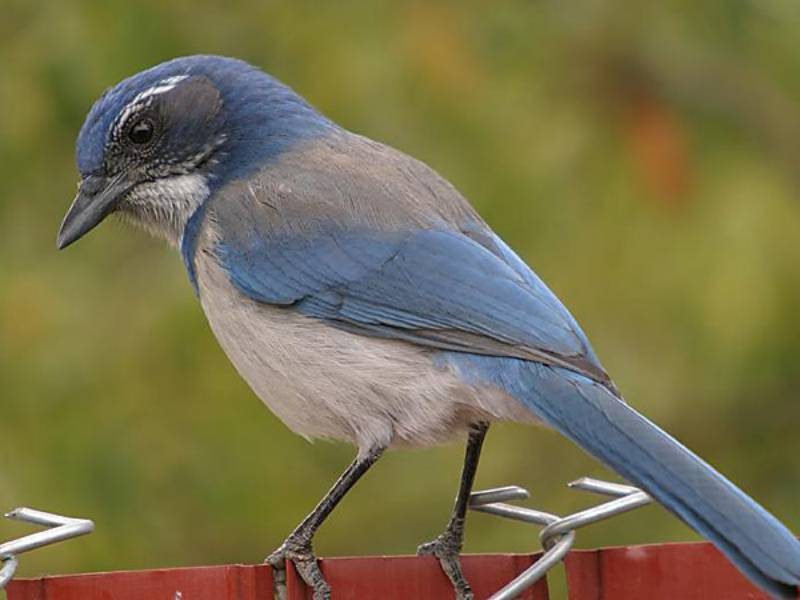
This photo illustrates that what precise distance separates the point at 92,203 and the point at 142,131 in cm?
25

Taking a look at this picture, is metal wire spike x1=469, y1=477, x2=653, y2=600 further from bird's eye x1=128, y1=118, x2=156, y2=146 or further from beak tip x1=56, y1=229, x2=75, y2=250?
bird's eye x1=128, y1=118, x2=156, y2=146

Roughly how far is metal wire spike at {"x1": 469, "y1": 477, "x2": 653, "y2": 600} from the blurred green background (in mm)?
2334

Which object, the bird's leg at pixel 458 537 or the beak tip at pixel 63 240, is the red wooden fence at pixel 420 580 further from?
the beak tip at pixel 63 240

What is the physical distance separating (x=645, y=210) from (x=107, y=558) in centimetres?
218

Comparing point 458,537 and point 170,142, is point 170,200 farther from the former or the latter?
point 458,537

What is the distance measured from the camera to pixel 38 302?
21.1 ft

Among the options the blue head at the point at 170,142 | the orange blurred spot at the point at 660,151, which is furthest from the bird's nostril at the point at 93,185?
the orange blurred spot at the point at 660,151

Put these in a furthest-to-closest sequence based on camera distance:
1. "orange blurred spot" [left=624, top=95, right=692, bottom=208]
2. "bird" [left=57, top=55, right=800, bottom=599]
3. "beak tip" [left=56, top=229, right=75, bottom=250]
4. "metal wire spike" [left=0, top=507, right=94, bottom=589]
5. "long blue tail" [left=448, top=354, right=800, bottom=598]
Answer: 1. "orange blurred spot" [left=624, top=95, right=692, bottom=208]
2. "beak tip" [left=56, top=229, right=75, bottom=250]
3. "bird" [left=57, top=55, right=800, bottom=599]
4. "metal wire spike" [left=0, top=507, right=94, bottom=589]
5. "long blue tail" [left=448, top=354, right=800, bottom=598]

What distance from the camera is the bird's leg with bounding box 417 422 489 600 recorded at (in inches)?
146

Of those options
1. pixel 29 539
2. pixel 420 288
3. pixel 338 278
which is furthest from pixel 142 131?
pixel 29 539

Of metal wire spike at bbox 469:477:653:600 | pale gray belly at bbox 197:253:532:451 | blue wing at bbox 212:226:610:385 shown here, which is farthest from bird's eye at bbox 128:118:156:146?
metal wire spike at bbox 469:477:653:600

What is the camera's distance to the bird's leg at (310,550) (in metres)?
3.68

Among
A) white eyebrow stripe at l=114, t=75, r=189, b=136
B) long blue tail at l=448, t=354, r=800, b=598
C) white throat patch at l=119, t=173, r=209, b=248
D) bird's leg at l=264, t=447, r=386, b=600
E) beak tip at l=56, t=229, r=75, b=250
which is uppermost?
white eyebrow stripe at l=114, t=75, r=189, b=136

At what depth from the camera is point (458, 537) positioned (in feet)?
14.1
